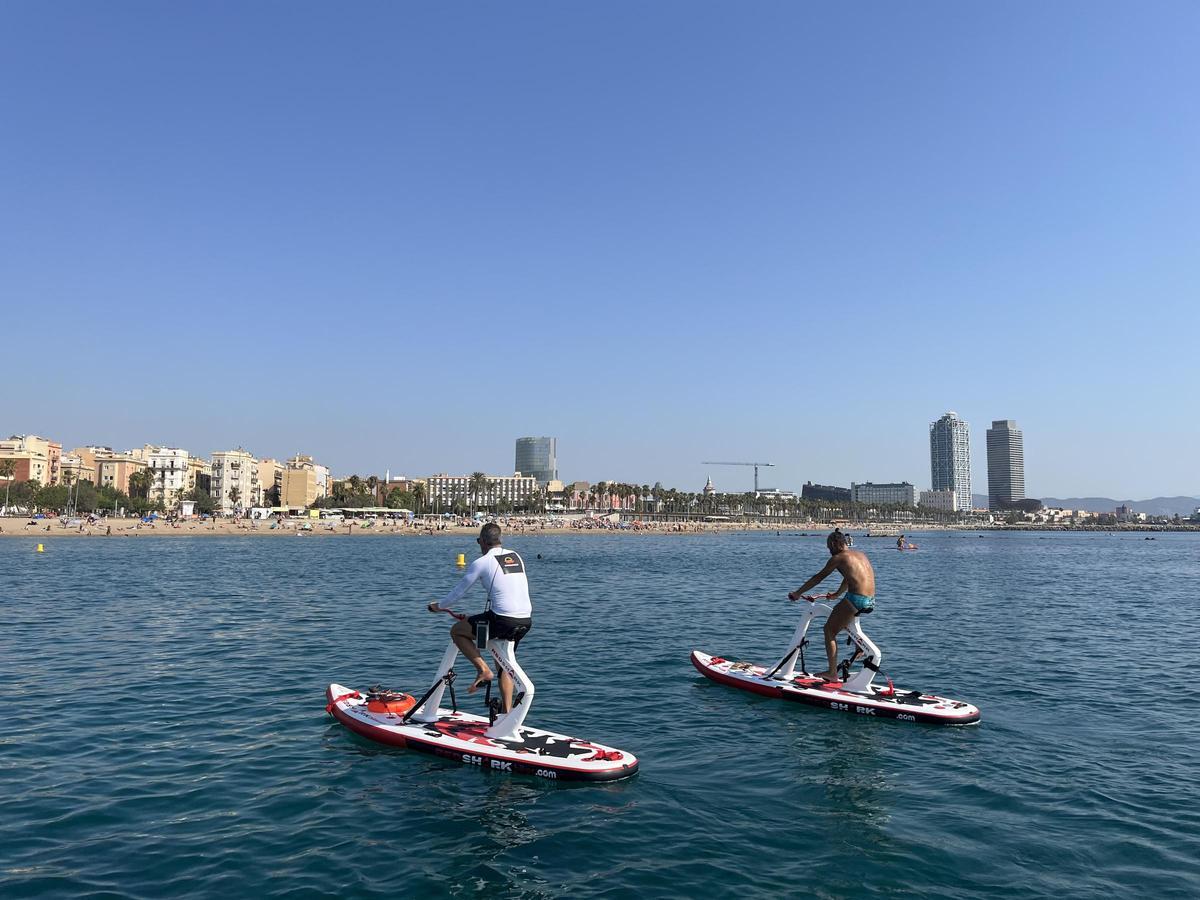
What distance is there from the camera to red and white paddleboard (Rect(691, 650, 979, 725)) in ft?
47.1

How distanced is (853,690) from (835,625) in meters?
1.51

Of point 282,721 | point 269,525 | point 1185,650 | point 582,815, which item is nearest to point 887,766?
point 582,815

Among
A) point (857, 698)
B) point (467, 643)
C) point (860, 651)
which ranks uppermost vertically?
point (467, 643)

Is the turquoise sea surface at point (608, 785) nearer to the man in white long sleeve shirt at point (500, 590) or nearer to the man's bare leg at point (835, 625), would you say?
the man's bare leg at point (835, 625)

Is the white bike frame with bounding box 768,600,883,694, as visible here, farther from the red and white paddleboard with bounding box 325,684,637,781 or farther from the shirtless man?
the red and white paddleboard with bounding box 325,684,637,781

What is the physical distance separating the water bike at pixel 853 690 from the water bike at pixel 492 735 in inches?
211

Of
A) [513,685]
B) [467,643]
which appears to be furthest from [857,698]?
[467,643]

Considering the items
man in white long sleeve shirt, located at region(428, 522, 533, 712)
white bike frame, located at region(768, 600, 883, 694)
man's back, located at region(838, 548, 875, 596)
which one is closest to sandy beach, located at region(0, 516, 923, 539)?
man in white long sleeve shirt, located at region(428, 522, 533, 712)

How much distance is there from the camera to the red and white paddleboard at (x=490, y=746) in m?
11.0

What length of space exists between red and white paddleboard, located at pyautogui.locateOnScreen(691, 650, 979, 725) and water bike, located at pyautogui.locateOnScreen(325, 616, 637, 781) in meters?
5.32

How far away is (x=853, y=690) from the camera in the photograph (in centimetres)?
1542

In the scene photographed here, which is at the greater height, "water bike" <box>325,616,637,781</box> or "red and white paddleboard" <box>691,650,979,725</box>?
"water bike" <box>325,616,637,781</box>

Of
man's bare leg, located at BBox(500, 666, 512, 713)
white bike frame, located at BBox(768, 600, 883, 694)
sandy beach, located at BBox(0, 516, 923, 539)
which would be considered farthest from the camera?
sandy beach, located at BBox(0, 516, 923, 539)

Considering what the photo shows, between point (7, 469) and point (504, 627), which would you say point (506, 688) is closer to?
point (504, 627)
